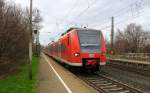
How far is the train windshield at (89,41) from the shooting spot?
20344 millimetres

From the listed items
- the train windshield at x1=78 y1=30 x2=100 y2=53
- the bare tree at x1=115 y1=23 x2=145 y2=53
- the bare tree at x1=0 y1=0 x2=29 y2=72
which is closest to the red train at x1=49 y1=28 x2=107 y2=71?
the train windshield at x1=78 y1=30 x2=100 y2=53

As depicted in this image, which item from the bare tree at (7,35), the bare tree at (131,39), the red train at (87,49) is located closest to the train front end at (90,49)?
the red train at (87,49)

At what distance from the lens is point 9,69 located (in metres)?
24.0

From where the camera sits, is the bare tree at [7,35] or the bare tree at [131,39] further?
the bare tree at [131,39]

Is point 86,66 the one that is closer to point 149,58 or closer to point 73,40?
point 73,40

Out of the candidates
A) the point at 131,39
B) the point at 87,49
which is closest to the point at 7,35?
the point at 87,49

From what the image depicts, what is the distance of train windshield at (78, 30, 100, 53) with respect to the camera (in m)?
20.3

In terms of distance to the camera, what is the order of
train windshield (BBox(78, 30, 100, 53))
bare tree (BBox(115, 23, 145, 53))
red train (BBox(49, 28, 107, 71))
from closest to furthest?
1. red train (BBox(49, 28, 107, 71))
2. train windshield (BBox(78, 30, 100, 53))
3. bare tree (BBox(115, 23, 145, 53))

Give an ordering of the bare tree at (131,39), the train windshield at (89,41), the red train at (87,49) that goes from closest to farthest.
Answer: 1. the red train at (87,49)
2. the train windshield at (89,41)
3. the bare tree at (131,39)

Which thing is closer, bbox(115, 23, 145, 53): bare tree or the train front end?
the train front end

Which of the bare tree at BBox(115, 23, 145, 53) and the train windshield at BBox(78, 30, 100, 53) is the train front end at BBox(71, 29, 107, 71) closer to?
the train windshield at BBox(78, 30, 100, 53)

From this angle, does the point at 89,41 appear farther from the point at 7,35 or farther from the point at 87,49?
the point at 7,35

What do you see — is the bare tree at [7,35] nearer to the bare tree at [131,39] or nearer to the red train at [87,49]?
the red train at [87,49]

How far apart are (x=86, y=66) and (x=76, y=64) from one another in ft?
2.31
